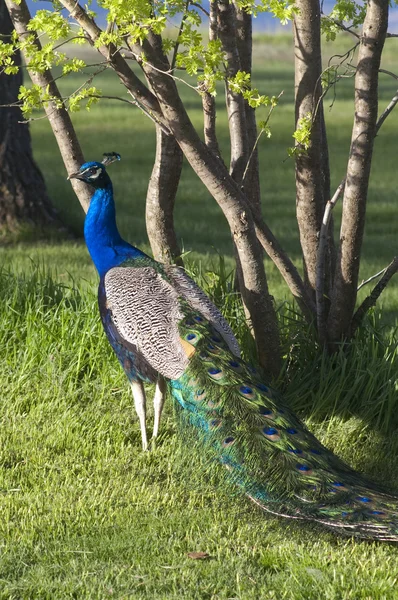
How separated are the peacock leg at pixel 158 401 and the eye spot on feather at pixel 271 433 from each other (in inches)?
29.8

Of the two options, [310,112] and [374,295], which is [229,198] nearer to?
[310,112]

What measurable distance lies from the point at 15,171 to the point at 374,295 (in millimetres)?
5343

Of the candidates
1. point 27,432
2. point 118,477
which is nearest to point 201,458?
point 118,477

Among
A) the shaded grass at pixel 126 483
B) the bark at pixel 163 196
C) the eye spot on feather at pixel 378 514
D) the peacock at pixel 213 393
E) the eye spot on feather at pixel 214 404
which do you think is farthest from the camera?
the bark at pixel 163 196

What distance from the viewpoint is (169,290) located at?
15.9 ft

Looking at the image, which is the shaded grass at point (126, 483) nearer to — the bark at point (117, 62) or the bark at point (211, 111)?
the bark at point (211, 111)

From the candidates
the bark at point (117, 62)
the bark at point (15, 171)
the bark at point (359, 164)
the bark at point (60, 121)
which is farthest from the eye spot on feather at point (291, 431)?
the bark at point (15, 171)

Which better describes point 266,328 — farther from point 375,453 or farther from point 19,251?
point 19,251

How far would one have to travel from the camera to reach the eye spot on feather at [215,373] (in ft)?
14.2

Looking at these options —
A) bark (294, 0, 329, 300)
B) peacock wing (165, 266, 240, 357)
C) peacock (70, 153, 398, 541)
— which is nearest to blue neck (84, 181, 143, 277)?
peacock (70, 153, 398, 541)

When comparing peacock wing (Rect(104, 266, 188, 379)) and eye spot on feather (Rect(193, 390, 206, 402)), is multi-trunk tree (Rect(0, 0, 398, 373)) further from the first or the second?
eye spot on feather (Rect(193, 390, 206, 402))

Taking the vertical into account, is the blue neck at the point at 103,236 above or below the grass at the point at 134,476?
above

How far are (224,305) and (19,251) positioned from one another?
13.6 ft

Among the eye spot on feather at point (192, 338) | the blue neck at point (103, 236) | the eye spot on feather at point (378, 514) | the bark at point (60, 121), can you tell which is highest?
the bark at point (60, 121)
